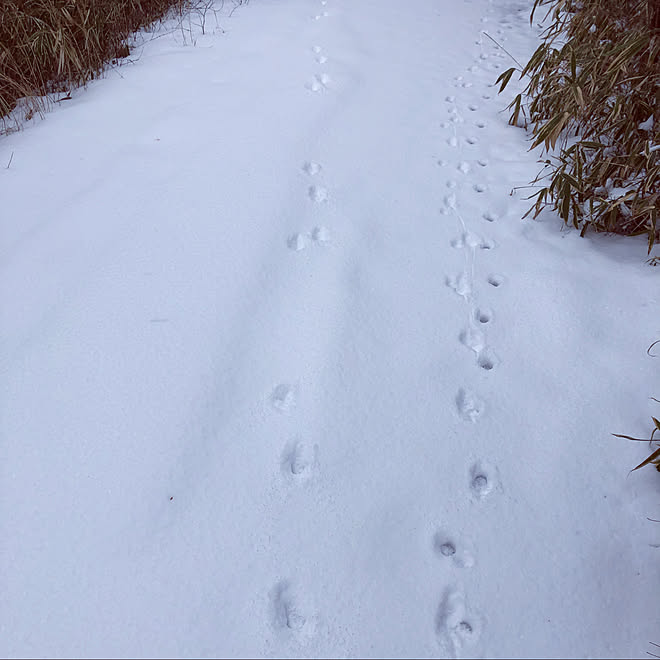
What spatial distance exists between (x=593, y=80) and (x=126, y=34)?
2442 mm

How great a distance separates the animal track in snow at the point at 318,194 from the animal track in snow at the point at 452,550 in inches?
46.7

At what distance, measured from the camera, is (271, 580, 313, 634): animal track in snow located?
2.58 ft

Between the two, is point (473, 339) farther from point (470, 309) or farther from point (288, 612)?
point (288, 612)

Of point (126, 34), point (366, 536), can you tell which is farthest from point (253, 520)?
point (126, 34)

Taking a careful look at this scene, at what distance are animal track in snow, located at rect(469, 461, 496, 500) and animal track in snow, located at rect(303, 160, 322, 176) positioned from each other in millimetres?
1253

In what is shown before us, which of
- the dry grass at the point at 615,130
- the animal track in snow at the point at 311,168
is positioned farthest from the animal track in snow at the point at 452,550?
the animal track in snow at the point at 311,168

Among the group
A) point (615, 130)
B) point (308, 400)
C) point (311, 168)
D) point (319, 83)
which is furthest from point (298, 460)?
point (319, 83)

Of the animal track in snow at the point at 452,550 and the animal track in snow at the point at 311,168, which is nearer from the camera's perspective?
the animal track in snow at the point at 452,550

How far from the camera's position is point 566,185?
4.97 ft

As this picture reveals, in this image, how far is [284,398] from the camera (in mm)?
1109

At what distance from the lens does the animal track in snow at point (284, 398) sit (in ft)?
3.58

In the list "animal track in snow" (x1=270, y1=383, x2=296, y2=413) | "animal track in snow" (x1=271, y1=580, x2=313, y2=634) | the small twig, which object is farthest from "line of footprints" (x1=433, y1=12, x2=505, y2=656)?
"animal track in snow" (x1=270, y1=383, x2=296, y2=413)

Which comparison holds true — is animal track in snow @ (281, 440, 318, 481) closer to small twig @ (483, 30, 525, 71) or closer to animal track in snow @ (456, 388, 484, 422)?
animal track in snow @ (456, 388, 484, 422)

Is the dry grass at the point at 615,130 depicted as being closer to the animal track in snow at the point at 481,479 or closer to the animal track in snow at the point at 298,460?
the animal track in snow at the point at 481,479
